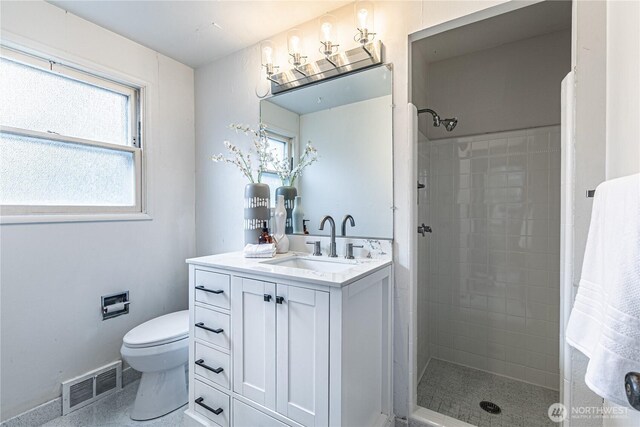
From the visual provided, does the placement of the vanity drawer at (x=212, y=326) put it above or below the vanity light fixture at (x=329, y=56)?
below

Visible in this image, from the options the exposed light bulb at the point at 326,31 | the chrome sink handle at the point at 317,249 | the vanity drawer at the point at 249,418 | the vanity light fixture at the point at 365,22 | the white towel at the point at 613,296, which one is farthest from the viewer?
the chrome sink handle at the point at 317,249

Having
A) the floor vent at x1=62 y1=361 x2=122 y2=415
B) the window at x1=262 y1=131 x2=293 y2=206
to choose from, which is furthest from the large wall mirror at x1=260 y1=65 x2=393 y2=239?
the floor vent at x1=62 y1=361 x2=122 y2=415

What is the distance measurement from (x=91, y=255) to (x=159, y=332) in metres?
0.64

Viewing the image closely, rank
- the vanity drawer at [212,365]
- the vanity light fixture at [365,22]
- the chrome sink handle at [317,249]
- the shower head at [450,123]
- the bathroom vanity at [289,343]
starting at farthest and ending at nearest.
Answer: the shower head at [450,123]
the chrome sink handle at [317,249]
the vanity light fixture at [365,22]
the vanity drawer at [212,365]
the bathroom vanity at [289,343]

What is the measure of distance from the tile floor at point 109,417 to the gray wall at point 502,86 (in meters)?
2.39

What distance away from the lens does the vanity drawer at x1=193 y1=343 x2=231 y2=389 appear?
1.36m

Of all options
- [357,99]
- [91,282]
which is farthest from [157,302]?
[357,99]

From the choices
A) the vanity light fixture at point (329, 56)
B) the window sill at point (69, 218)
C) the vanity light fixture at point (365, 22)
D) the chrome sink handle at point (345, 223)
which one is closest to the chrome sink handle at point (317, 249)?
the chrome sink handle at point (345, 223)

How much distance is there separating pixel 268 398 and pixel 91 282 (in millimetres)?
1335

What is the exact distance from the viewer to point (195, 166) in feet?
7.59

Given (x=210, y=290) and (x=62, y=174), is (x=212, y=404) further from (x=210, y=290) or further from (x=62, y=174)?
(x=62, y=174)

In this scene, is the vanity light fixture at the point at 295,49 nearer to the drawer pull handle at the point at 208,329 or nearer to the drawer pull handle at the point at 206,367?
the drawer pull handle at the point at 208,329

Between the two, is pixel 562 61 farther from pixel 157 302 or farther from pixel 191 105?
pixel 157 302

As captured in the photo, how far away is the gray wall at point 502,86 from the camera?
1842 millimetres
